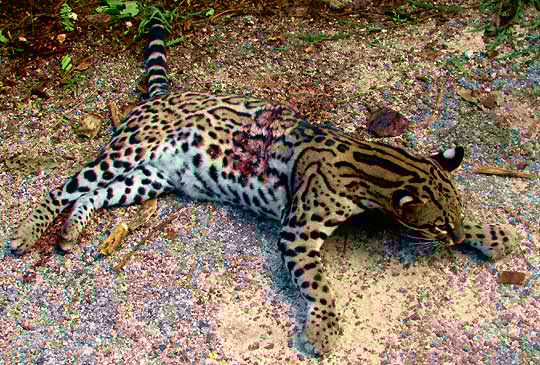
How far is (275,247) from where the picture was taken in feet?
16.5

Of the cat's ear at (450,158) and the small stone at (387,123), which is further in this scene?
the small stone at (387,123)

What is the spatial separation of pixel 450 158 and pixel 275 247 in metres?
1.40

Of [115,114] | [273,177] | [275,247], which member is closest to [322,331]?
[275,247]

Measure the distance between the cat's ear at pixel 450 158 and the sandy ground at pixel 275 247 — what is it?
26.5 inches

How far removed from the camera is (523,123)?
18.9 feet

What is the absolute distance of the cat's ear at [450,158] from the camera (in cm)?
454

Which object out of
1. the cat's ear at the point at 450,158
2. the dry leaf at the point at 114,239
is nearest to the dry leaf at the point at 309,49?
the cat's ear at the point at 450,158

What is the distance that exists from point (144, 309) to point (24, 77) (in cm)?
286

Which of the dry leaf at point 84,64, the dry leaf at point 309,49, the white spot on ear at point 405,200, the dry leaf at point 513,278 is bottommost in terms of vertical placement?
the dry leaf at point 513,278

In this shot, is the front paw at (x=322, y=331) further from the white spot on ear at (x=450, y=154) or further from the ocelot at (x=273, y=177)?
the white spot on ear at (x=450, y=154)

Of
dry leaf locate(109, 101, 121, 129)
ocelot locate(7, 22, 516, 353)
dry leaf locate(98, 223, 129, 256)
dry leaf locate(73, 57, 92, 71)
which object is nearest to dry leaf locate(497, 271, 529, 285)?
ocelot locate(7, 22, 516, 353)

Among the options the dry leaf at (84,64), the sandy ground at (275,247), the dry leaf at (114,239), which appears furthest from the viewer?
the dry leaf at (84,64)

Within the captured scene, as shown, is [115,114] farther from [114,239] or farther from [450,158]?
[450,158]

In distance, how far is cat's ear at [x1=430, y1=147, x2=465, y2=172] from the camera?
4535mm
